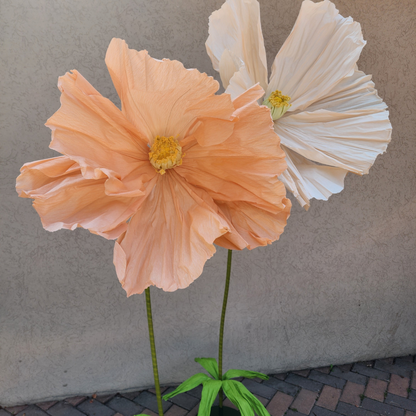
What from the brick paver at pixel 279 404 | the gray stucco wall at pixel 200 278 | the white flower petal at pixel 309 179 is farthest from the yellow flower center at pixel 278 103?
the brick paver at pixel 279 404

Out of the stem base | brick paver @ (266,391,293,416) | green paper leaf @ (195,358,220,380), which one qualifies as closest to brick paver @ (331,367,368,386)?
brick paver @ (266,391,293,416)

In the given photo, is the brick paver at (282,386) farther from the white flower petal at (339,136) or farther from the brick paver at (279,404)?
the white flower petal at (339,136)

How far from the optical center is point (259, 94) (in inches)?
27.3

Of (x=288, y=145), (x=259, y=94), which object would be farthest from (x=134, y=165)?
(x=288, y=145)

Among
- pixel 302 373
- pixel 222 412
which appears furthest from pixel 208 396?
pixel 302 373

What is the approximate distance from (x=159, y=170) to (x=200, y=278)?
1316 millimetres

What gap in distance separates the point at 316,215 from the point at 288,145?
1.22 meters

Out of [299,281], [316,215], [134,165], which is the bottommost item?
[299,281]

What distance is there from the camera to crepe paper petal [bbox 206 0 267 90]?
913mm

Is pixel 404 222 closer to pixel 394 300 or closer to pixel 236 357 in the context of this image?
pixel 394 300

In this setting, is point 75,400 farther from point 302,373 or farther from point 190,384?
point 302,373

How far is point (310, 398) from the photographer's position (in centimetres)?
213

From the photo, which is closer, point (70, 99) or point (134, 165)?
point (70, 99)

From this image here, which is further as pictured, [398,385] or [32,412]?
[398,385]
